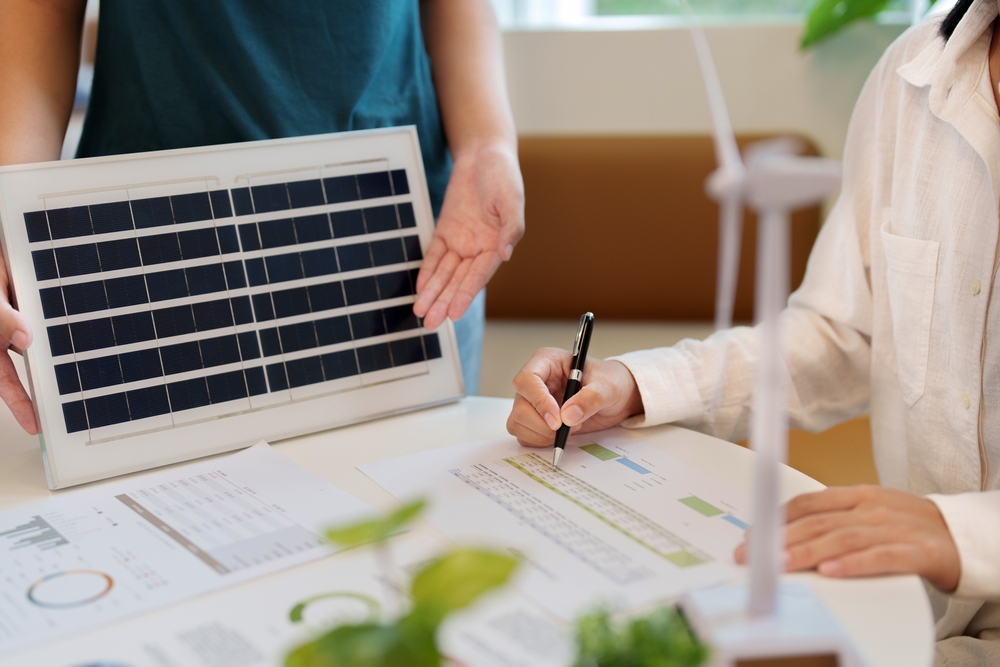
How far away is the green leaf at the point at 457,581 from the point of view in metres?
0.38

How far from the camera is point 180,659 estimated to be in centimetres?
56

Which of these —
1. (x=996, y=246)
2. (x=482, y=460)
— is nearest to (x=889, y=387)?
(x=996, y=246)

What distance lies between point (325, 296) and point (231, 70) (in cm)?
33

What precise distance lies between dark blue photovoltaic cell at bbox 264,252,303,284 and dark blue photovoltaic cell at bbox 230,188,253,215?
0.18ft

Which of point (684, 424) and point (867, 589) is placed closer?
point (867, 589)

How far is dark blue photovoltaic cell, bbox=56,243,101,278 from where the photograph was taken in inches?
33.0

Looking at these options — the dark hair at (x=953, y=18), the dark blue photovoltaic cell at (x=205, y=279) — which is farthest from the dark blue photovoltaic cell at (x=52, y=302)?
the dark hair at (x=953, y=18)

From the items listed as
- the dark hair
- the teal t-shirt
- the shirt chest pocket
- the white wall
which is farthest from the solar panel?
the white wall

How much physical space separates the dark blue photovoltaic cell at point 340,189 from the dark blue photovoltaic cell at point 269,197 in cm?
5

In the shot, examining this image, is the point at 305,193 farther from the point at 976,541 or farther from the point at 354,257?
the point at 976,541

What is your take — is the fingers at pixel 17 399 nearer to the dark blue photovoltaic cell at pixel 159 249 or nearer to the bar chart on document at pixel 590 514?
the dark blue photovoltaic cell at pixel 159 249

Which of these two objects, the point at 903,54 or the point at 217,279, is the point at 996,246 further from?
the point at 217,279

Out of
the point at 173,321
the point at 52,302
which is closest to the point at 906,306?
the point at 173,321

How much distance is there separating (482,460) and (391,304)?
Answer: 237 millimetres
